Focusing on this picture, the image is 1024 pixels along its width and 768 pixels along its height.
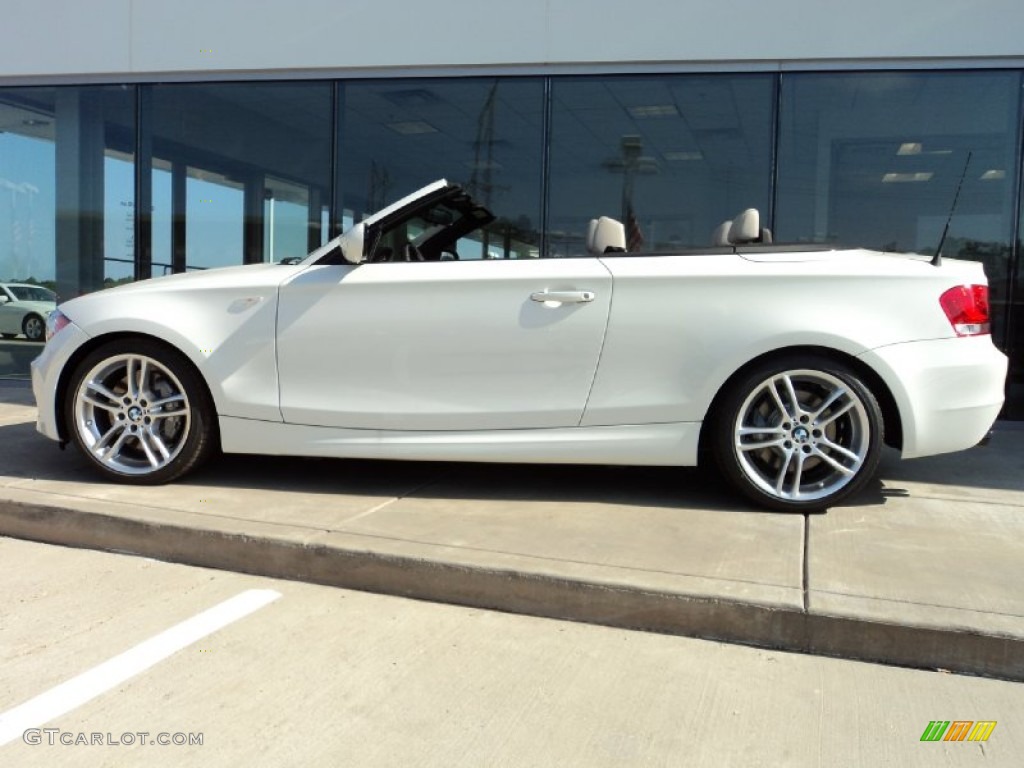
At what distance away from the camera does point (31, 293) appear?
9250 millimetres

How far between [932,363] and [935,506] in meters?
0.81

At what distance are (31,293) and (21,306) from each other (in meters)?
0.22

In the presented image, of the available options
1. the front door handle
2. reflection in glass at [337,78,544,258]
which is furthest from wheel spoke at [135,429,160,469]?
reflection in glass at [337,78,544,258]

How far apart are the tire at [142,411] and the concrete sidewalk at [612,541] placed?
15cm

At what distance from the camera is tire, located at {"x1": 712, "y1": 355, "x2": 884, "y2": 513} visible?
367 centimetres

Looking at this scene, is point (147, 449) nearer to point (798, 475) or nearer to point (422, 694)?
point (422, 694)

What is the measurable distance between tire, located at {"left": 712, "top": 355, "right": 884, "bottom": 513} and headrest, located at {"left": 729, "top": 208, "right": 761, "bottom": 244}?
66cm

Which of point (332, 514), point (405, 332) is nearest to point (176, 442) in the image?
point (332, 514)

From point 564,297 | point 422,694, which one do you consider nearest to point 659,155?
point 564,297

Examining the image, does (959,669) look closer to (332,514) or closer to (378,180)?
(332,514)

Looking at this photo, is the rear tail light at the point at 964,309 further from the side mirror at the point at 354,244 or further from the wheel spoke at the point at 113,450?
the wheel spoke at the point at 113,450

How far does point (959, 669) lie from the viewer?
256 centimetres

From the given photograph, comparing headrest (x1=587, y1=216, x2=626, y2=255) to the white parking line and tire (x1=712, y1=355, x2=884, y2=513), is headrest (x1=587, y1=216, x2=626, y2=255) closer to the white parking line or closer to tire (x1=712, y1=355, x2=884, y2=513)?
tire (x1=712, y1=355, x2=884, y2=513)

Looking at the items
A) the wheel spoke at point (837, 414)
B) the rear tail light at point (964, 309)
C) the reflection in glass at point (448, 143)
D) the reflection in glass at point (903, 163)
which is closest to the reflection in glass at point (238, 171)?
the reflection in glass at point (448, 143)
